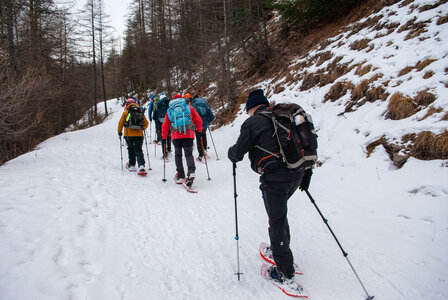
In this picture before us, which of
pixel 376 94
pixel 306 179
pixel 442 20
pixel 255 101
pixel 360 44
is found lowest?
pixel 306 179

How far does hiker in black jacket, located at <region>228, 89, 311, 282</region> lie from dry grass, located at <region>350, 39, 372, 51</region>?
8.72 m

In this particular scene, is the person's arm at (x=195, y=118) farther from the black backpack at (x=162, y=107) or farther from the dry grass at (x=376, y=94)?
the dry grass at (x=376, y=94)

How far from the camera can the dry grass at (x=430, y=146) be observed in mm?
4246

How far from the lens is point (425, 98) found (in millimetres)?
5328

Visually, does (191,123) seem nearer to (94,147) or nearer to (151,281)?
(151,281)

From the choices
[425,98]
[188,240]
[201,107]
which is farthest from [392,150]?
[201,107]

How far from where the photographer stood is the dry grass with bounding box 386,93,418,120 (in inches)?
213

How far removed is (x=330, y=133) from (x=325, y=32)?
8.73 metres

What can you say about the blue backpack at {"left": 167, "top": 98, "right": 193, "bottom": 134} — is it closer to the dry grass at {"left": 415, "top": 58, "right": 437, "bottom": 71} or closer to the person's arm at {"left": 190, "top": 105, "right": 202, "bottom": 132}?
the person's arm at {"left": 190, "top": 105, "right": 202, "bottom": 132}

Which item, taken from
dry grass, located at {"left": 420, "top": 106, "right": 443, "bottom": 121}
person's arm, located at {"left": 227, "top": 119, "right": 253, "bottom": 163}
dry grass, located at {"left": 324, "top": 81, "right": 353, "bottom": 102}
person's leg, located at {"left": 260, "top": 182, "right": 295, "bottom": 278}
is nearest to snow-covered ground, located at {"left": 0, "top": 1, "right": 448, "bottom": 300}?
dry grass, located at {"left": 420, "top": 106, "right": 443, "bottom": 121}

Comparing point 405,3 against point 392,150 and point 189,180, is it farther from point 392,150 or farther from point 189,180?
point 189,180

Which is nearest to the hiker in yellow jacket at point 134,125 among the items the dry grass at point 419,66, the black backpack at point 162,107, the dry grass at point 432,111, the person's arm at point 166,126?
the person's arm at point 166,126

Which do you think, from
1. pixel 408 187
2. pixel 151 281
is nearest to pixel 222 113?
pixel 408 187

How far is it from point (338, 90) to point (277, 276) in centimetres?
733
